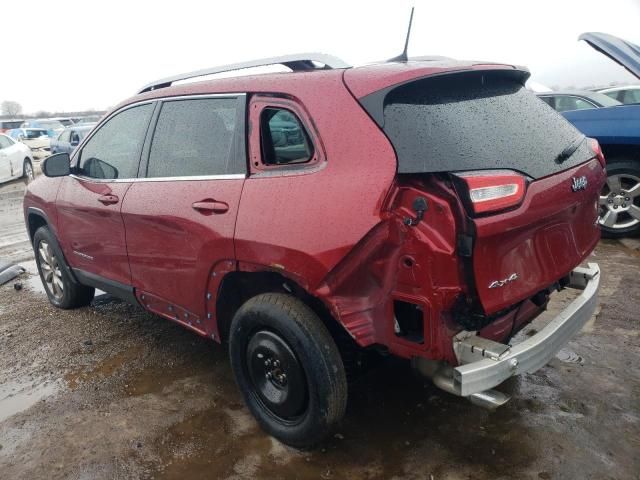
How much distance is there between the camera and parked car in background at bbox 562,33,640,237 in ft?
17.8

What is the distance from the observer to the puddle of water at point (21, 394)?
327 cm

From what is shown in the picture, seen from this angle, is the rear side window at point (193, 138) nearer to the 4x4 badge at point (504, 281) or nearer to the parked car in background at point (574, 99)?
the 4x4 badge at point (504, 281)

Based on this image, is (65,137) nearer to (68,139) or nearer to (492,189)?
(68,139)

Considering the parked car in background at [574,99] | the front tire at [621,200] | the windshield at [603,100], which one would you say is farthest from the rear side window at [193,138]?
the windshield at [603,100]

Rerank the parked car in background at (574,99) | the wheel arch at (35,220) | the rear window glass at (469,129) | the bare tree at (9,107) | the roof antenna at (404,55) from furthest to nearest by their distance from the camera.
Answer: the bare tree at (9,107) < the parked car in background at (574,99) < the wheel arch at (35,220) < the roof antenna at (404,55) < the rear window glass at (469,129)

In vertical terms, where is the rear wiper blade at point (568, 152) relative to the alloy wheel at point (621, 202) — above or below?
above

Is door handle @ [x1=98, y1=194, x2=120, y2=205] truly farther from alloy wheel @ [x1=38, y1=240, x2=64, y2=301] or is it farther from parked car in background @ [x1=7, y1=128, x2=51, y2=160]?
parked car in background @ [x1=7, y1=128, x2=51, y2=160]

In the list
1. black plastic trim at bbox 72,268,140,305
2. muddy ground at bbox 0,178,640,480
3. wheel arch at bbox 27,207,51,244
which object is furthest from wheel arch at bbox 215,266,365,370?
wheel arch at bbox 27,207,51,244

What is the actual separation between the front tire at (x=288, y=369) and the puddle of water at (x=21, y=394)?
1449mm

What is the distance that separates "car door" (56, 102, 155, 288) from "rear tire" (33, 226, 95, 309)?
0.25 m

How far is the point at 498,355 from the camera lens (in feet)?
7.07

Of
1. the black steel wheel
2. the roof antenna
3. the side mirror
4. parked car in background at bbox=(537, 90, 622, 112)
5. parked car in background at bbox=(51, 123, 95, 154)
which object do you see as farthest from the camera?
parked car in background at bbox=(51, 123, 95, 154)

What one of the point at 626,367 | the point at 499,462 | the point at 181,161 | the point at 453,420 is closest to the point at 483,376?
the point at 499,462

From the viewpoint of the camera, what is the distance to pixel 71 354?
3947 millimetres
